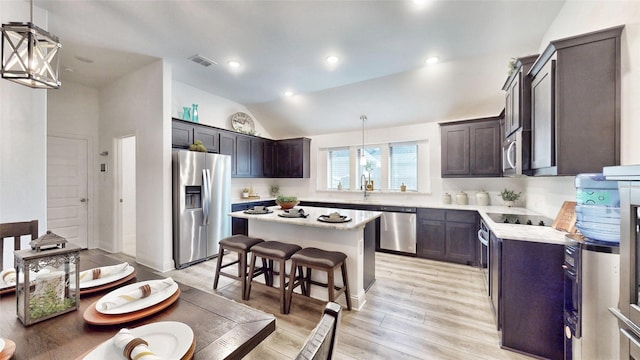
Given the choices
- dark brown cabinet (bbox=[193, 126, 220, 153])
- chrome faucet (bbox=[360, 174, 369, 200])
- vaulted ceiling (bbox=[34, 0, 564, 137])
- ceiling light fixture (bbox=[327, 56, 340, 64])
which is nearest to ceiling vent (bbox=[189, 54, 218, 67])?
vaulted ceiling (bbox=[34, 0, 564, 137])

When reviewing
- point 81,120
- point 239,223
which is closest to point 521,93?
point 239,223

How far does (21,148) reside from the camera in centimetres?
236

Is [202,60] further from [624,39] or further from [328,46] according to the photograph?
[624,39]

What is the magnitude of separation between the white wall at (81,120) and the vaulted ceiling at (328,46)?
29 centimetres

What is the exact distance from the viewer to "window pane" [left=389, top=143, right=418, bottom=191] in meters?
4.91

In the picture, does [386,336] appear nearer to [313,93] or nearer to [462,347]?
[462,347]

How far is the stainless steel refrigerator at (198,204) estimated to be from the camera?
3.62 metres

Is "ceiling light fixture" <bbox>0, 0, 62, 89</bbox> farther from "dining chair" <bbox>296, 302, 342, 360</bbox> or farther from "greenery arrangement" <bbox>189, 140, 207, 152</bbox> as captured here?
"greenery arrangement" <bbox>189, 140, 207, 152</bbox>

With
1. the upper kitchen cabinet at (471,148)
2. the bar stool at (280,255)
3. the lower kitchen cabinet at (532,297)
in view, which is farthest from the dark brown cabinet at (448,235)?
the bar stool at (280,255)

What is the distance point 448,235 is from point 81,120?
6720 millimetres

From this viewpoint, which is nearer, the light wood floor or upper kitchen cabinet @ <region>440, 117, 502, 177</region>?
the light wood floor

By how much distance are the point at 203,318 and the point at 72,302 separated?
21.1 inches

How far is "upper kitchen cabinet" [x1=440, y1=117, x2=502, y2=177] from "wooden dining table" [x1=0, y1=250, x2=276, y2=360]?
416 cm

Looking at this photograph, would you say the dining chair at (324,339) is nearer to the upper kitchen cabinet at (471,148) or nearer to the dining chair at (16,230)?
the dining chair at (16,230)
